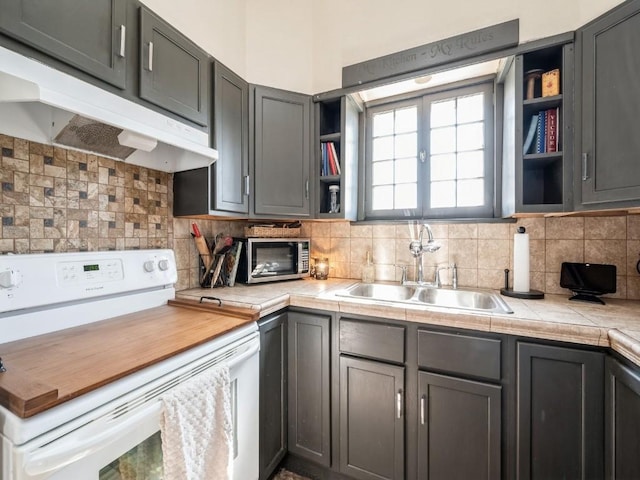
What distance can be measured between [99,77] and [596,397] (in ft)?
6.90

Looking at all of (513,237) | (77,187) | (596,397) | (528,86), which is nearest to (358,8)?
(528,86)

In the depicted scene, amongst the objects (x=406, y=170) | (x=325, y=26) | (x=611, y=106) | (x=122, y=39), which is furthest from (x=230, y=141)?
(x=611, y=106)

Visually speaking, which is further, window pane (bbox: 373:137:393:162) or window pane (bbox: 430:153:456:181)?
window pane (bbox: 373:137:393:162)

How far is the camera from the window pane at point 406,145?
1968mm

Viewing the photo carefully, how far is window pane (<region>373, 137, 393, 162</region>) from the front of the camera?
6.71ft

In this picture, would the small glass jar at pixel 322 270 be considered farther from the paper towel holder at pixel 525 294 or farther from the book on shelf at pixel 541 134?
the book on shelf at pixel 541 134

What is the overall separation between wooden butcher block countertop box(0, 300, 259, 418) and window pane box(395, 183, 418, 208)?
1.29m

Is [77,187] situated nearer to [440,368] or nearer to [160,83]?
[160,83]

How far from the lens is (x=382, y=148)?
81.5 inches

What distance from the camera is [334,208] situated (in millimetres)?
1913

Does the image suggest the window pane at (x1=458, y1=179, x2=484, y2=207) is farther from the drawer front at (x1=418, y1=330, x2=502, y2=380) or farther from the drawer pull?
the drawer pull

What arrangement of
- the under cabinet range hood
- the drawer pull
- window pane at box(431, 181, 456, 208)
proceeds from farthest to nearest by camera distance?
1. window pane at box(431, 181, 456, 208)
2. the drawer pull
3. the under cabinet range hood

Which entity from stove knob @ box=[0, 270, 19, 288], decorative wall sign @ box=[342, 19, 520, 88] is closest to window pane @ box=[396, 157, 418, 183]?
decorative wall sign @ box=[342, 19, 520, 88]

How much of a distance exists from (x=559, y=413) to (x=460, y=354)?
36 centimetres
